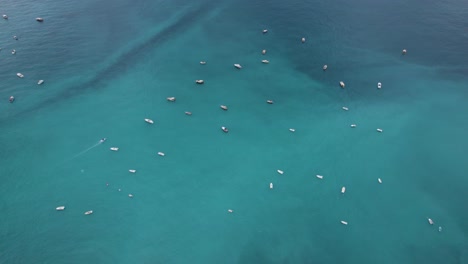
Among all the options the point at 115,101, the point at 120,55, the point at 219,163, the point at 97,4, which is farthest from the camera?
the point at 97,4

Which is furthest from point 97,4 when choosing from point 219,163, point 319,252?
point 319,252

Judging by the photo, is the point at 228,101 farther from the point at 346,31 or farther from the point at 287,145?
the point at 346,31

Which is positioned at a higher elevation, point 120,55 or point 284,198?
point 120,55

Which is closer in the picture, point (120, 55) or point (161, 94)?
point (161, 94)

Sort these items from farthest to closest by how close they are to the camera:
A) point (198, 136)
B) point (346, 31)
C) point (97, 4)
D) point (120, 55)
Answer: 1. point (97, 4)
2. point (346, 31)
3. point (120, 55)
4. point (198, 136)

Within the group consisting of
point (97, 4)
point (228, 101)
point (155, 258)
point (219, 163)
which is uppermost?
point (97, 4)

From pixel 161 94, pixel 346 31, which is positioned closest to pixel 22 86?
pixel 161 94

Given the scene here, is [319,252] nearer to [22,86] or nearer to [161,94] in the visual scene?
[161,94]
